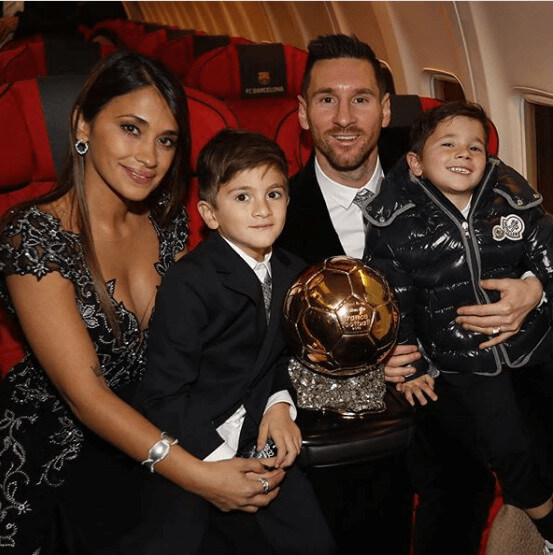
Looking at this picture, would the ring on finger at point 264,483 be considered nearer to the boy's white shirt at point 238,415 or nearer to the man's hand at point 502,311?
the boy's white shirt at point 238,415

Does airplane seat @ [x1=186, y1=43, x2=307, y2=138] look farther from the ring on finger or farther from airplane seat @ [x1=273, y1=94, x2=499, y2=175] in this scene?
the ring on finger

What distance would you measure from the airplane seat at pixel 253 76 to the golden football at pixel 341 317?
232 centimetres

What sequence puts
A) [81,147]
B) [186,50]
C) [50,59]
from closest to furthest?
[81,147] → [50,59] → [186,50]

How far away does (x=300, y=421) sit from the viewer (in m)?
1.67

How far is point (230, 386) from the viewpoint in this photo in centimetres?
168

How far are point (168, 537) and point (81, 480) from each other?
35cm

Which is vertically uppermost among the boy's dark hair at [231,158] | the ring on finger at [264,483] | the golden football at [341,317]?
the boy's dark hair at [231,158]

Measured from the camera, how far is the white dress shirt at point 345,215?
7.84ft

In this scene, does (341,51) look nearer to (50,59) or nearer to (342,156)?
(342,156)

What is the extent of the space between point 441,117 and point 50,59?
2.45 metres

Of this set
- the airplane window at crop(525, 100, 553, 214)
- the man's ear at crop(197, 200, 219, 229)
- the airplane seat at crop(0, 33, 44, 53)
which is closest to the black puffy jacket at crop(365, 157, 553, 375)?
the man's ear at crop(197, 200, 219, 229)

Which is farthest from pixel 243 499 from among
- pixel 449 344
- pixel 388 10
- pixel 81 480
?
pixel 388 10

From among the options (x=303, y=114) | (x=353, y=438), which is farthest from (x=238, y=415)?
(x=303, y=114)

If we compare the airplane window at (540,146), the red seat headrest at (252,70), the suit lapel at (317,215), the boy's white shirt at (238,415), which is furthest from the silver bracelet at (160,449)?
the airplane window at (540,146)
